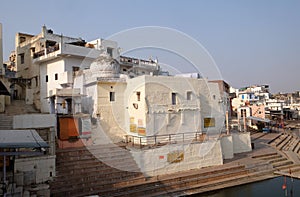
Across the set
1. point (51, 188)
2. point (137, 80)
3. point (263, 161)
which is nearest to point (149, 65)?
point (137, 80)

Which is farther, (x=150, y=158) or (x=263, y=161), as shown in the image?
(x=263, y=161)

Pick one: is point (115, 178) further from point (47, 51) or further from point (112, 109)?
point (47, 51)

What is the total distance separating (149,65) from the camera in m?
26.8

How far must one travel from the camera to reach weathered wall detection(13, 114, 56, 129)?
35.8ft

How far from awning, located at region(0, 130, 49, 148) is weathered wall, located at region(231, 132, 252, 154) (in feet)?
44.3

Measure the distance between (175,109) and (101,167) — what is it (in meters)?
6.43

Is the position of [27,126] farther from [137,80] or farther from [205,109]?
[205,109]

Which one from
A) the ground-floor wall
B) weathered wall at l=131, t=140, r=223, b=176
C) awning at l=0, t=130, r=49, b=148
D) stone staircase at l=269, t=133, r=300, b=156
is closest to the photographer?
awning at l=0, t=130, r=49, b=148

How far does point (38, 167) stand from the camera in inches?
422

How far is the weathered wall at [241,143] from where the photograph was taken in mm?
18375

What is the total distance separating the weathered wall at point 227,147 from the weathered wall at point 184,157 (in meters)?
1.32

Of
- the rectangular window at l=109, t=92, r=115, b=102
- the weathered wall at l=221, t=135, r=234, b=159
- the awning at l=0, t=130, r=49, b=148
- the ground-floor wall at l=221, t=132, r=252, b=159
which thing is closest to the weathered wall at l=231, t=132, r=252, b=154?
the ground-floor wall at l=221, t=132, r=252, b=159

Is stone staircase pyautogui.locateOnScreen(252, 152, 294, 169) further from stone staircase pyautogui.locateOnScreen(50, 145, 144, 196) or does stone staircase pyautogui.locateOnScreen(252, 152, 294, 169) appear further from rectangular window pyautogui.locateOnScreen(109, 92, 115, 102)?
rectangular window pyautogui.locateOnScreen(109, 92, 115, 102)

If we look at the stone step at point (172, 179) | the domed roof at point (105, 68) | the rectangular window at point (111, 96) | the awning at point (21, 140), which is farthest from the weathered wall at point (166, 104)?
the awning at point (21, 140)
